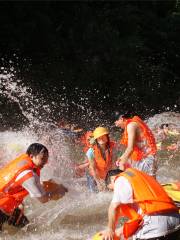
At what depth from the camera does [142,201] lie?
13.6 feet

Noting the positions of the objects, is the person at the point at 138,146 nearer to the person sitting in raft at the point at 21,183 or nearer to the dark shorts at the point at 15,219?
the person sitting in raft at the point at 21,183

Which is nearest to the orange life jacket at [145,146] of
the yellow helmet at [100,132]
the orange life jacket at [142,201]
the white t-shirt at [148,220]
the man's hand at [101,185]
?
the yellow helmet at [100,132]

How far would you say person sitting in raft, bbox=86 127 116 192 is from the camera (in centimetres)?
709

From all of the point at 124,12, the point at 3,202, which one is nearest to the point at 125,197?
the point at 3,202

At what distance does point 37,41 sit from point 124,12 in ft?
15.5

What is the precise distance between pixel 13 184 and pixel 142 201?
1599 mm

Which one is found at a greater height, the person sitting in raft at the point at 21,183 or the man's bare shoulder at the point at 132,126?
the man's bare shoulder at the point at 132,126

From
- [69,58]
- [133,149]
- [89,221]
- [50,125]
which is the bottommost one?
[89,221]

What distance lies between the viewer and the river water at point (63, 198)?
5.98 metres

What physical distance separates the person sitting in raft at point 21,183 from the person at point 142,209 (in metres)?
1.09

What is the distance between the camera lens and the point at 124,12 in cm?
2125

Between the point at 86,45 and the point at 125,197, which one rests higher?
the point at 86,45

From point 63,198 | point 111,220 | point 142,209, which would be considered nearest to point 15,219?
point 111,220

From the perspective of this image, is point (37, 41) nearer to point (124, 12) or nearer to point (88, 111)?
point (88, 111)
